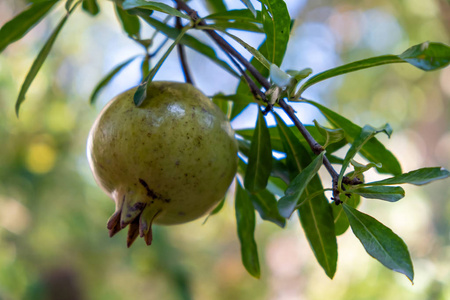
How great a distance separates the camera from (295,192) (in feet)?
1.65

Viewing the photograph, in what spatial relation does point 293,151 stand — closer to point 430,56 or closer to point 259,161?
point 259,161

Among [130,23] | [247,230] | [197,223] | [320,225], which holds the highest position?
[130,23]

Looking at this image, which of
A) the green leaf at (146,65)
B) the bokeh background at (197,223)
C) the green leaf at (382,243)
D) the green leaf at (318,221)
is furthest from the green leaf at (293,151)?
the bokeh background at (197,223)

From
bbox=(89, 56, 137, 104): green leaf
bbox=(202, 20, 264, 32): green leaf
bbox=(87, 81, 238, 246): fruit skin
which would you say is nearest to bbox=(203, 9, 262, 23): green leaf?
bbox=(202, 20, 264, 32): green leaf

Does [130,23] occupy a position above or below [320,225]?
above

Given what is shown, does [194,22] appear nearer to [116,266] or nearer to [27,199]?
[27,199]

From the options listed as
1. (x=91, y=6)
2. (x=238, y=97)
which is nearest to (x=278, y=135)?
(x=238, y=97)

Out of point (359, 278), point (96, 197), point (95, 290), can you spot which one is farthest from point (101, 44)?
point (359, 278)

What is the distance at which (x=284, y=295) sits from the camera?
243 inches

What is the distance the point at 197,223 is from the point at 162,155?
4552mm

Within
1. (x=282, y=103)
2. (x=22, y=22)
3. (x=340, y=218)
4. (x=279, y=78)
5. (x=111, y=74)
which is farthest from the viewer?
(x=111, y=74)

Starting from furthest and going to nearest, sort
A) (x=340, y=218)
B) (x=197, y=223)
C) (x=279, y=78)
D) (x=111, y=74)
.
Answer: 1. (x=197, y=223)
2. (x=111, y=74)
3. (x=340, y=218)
4. (x=279, y=78)

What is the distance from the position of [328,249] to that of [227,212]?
143 inches

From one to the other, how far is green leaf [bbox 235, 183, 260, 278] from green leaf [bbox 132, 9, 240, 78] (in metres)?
0.21
